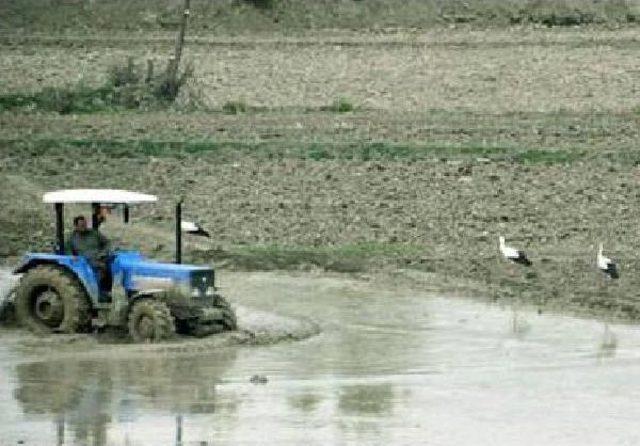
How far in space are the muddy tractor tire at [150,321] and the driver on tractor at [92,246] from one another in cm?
58

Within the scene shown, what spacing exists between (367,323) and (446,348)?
69.8 inches

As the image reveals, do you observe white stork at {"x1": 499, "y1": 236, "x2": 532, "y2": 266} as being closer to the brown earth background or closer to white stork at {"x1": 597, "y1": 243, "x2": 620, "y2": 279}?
the brown earth background

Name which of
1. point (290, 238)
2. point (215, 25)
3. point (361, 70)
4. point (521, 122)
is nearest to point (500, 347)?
point (290, 238)

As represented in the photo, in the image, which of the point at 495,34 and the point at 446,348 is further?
the point at 495,34

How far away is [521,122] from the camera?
40500mm

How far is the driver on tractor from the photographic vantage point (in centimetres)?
2280

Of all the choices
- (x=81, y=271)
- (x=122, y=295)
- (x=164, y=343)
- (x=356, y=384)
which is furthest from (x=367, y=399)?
(x=81, y=271)

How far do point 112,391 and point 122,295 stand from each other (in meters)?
2.70

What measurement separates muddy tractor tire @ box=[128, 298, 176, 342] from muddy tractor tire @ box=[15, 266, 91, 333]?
1.95 feet

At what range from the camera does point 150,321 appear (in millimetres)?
22344

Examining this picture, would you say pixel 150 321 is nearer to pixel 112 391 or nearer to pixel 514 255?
pixel 112 391

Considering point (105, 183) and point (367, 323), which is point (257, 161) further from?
point (367, 323)

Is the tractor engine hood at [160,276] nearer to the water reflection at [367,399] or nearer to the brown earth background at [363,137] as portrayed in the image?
the water reflection at [367,399]

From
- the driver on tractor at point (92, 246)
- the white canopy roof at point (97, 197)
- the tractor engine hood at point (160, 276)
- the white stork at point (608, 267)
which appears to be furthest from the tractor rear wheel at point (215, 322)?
the white stork at point (608, 267)
